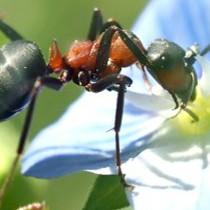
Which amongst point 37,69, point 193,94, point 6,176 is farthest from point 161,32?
point 6,176

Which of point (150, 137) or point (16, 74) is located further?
point (150, 137)

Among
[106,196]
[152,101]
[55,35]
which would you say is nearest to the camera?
[106,196]

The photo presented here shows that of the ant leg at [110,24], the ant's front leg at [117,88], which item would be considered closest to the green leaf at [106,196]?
the ant's front leg at [117,88]

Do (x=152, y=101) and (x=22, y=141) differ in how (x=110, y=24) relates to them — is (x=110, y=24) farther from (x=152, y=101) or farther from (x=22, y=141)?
(x=22, y=141)

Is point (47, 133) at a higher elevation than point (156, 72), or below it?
below

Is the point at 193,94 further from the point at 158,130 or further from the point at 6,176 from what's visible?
the point at 6,176

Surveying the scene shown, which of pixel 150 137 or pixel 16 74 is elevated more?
pixel 16 74

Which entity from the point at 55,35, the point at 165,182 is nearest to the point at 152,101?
the point at 165,182
